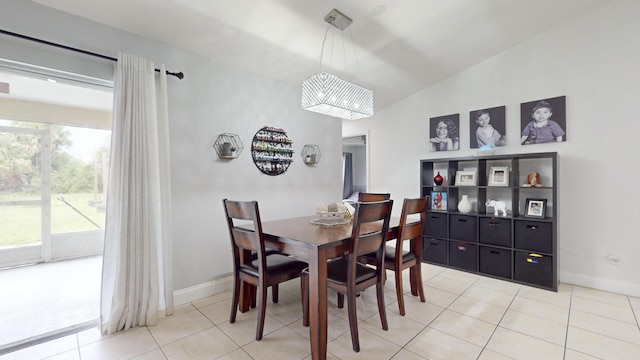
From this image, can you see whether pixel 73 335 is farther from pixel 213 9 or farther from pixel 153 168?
pixel 213 9

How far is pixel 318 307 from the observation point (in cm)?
166

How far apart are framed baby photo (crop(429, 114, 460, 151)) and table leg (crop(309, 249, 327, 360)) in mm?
2925

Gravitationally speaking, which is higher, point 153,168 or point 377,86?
point 377,86

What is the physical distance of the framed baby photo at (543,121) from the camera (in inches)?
120

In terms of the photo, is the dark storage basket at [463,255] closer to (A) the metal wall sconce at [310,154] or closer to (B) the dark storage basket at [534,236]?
(B) the dark storage basket at [534,236]

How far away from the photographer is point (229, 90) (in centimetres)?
288

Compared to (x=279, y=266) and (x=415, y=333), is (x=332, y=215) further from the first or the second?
(x=415, y=333)

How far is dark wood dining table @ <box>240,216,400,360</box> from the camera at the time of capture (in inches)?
65.3

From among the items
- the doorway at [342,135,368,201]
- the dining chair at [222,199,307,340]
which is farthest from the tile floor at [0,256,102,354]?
the doorway at [342,135,368,201]

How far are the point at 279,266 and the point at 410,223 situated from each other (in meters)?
1.17

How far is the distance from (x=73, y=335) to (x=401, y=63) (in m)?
3.90

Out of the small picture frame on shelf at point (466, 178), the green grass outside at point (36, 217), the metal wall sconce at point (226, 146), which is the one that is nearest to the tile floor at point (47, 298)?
the green grass outside at point (36, 217)

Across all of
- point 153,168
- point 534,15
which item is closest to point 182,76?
point 153,168

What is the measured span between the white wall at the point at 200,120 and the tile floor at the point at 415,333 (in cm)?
62
